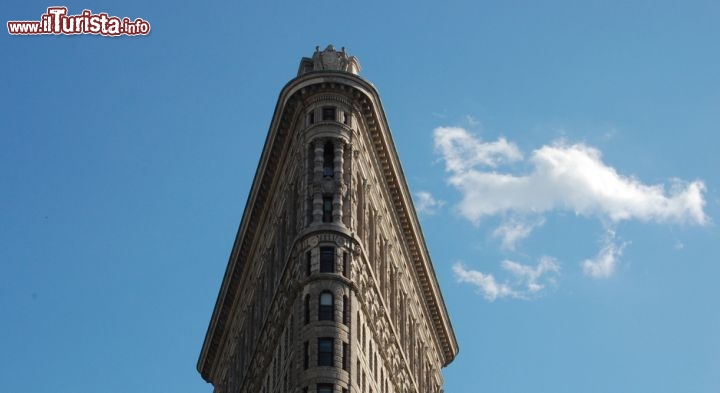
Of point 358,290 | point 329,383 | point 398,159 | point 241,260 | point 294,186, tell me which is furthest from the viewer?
point 241,260

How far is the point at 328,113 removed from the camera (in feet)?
379

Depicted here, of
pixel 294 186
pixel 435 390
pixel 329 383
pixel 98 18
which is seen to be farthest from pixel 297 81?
pixel 435 390

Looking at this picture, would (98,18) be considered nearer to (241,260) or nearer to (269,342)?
(269,342)

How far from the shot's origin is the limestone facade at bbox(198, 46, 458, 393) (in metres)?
105

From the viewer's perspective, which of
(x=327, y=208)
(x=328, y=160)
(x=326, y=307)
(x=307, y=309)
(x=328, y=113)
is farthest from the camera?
(x=328, y=113)

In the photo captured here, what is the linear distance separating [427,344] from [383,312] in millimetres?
24601

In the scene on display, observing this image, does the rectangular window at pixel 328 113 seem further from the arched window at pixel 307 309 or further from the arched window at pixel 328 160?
the arched window at pixel 307 309

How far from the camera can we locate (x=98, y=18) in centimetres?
10344

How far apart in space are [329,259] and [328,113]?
45.8ft

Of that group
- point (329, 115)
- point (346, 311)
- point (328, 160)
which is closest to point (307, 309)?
point (346, 311)

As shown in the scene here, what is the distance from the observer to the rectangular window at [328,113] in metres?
115

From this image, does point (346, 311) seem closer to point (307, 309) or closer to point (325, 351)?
point (307, 309)

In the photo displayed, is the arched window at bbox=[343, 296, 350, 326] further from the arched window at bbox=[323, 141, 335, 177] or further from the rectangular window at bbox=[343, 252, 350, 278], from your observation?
the arched window at bbox=[323, 141, 335, 177]

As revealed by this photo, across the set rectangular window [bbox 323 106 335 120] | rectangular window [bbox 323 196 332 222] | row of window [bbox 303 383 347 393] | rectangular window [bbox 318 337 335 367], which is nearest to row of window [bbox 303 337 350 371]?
rectangular window [bbox 318 337 335 367]
